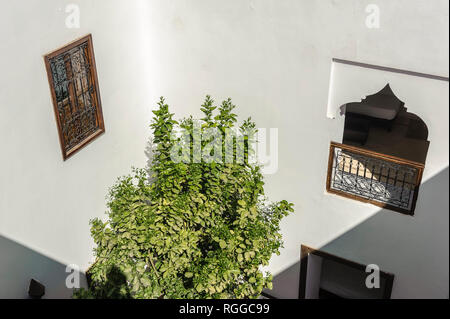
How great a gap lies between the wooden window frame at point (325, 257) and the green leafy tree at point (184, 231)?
94 centimetres

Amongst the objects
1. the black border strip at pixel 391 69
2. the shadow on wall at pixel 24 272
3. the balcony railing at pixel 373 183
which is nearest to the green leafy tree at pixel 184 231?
the shadow on wall at pixel 24 272

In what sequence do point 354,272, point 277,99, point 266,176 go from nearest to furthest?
1. point 277,99
2. point 266,176
3. point 354,272

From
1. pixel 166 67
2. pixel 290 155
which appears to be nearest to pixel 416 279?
pixel 290 155

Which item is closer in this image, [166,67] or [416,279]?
[416,279]

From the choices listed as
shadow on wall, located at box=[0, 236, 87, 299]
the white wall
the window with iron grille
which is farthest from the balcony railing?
shadow on wall, located at box=[0, 236, 87, 299]

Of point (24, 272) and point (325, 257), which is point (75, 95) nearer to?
point (24, 272)

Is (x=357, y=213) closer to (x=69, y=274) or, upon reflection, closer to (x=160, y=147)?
(x=160, y=147)

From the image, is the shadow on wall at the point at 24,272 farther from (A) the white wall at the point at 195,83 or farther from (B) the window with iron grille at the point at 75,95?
(B) the window with iron grille at the point at 75,95

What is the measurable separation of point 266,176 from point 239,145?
0.96 meters

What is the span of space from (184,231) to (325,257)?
1.99 meters

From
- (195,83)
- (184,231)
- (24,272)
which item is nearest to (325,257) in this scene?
(184,231)

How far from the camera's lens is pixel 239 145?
5391 mm

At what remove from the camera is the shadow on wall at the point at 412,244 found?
522cm

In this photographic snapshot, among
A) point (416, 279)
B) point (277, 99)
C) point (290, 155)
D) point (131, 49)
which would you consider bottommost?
point (416, 279)
